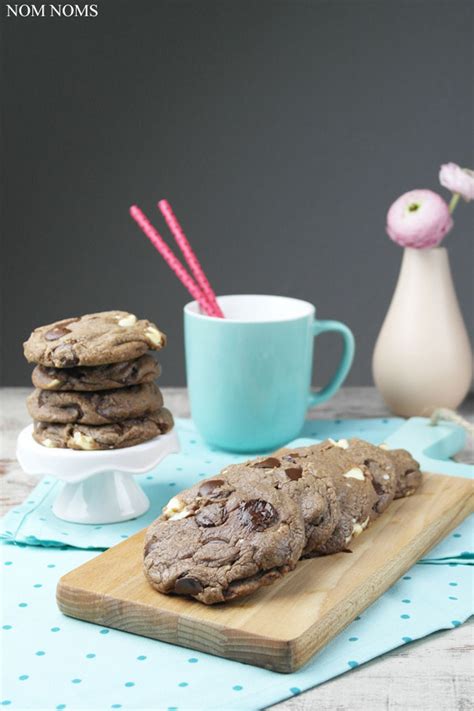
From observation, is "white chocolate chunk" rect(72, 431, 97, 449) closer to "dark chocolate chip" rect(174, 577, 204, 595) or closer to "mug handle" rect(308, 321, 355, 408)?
"dark chocolate chip" rect(174, 577, 204, 595)

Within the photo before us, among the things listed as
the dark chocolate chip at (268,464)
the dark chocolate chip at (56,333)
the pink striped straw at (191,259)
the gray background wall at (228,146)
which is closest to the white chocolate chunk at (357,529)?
the dark chocolate chip at (268,464)

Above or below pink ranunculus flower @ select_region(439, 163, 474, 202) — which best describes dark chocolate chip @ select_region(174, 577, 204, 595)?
below

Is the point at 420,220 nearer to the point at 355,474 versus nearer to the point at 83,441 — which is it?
the point at 355,474

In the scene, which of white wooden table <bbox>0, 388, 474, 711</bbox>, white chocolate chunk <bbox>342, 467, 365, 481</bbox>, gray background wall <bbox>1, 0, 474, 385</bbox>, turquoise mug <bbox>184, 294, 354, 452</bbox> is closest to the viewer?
white wooden table <bbox>0, 388, 474, 711</bbox>

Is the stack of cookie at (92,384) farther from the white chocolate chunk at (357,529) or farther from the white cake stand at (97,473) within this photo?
the white chocolate chunk at (357,529)

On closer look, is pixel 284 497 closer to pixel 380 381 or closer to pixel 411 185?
pixel 380 381

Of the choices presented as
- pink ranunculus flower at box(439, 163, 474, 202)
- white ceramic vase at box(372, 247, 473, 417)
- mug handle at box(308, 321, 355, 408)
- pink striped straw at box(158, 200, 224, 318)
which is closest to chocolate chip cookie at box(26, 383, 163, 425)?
pink striped straw at box(158, 200, 224, 318)

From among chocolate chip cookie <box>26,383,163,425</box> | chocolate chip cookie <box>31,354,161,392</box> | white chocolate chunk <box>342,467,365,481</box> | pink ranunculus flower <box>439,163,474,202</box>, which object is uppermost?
pink ranunculus flower <box>439,163,474,202</box>
